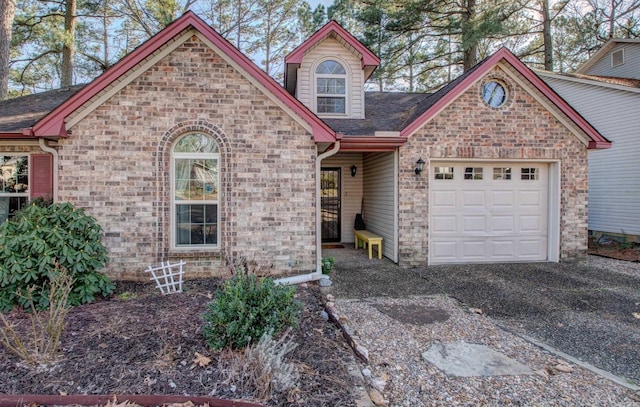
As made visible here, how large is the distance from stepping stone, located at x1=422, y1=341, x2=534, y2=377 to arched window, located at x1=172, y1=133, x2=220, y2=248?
4295 mm

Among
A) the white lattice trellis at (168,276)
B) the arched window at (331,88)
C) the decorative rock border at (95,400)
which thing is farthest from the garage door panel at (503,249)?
the decorative rock border at (95,400)

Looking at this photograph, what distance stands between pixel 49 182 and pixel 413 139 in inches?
290

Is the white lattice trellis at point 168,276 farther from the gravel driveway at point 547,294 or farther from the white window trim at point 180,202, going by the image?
the gravel driveway at point 547,294

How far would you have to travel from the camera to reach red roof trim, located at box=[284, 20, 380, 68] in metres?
8.90

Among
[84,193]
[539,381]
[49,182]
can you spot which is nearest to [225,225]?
[84,193]

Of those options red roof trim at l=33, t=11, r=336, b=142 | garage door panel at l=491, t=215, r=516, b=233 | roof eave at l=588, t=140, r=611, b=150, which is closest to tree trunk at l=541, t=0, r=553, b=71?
roof eave at l=588, t=140, r=611, b=150

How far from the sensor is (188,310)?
4.65 metres

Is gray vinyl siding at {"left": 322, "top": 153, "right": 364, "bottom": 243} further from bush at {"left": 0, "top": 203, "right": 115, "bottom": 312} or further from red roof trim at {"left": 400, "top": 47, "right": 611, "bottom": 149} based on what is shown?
bush at {"left": 0, "top": 203, "right": 115, "bottom": 312}

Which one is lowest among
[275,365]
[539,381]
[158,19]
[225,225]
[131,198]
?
[539,381]

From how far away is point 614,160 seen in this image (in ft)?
36.6

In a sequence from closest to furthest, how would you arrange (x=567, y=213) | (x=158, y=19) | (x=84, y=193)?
(x=84, y=193) < (x=567, y=213) < (x=158, y=19)

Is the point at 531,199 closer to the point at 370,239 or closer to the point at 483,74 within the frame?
the point at 483,74

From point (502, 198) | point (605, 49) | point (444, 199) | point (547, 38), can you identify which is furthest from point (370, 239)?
point (547, 38)

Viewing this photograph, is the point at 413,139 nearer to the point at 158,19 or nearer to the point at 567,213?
the point at 567,213
